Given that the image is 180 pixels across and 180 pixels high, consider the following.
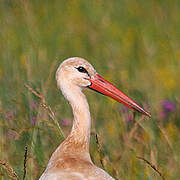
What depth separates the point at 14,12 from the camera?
40.5ft

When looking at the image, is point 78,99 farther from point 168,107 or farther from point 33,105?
point 168,107

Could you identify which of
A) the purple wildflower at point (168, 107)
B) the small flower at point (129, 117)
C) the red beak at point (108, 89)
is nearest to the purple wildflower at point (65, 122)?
the small flower at point (129, 117)

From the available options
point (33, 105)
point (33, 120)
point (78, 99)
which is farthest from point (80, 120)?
point (33, 105)

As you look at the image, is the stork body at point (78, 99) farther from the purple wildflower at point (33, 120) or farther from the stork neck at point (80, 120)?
the purple wildflower at point (33, 120)

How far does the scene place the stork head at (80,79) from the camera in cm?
505

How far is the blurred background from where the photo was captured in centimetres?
550

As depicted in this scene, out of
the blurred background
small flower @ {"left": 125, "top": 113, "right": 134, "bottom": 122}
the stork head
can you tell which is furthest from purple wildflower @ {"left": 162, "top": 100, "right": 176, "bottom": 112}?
the stork head

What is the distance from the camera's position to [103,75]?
9242 mm

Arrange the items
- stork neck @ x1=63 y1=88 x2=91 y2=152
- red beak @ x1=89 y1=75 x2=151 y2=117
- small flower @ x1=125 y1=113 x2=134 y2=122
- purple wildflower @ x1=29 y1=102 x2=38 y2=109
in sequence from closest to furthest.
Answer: stork neck @ x1=63 y1=88 x2=91 y2=152 < red beak @ x1=89 y1=75 x2=151 y2=117 < purple wildflower @ x1=29 y1=102 x2=38 y2=109 < small flower @ x1=125 y1=113 x2=134 y2=122

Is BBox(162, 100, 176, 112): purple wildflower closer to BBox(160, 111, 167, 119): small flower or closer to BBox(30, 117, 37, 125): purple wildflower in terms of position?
BBox(160, 111, 167, 119): small flower

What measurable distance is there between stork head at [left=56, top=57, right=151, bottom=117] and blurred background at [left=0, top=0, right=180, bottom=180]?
0.24 metres

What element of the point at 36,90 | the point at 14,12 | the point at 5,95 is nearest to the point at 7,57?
the point at 5,95

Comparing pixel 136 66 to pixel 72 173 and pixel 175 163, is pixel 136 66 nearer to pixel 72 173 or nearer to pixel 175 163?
pixel 175 163

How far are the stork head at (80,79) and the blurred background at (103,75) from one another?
0.24 m
